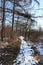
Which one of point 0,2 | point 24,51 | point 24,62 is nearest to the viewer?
point 24,62

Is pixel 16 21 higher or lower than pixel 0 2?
lower

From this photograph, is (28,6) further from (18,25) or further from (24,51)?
→ (24,51)

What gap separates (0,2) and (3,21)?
3.33ft

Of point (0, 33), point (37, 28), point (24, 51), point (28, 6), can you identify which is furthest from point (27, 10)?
point (24, 51)

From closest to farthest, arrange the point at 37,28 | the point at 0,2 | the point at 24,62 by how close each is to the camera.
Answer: the point at 24,62 < the point at 0,2 < the point at 37,28

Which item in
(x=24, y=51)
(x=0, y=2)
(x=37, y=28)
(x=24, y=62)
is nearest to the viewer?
(x=24, y=62)

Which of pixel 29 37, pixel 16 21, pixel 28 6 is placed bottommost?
pixel 29 37

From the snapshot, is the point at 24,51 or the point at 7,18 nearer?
the point at 24,51

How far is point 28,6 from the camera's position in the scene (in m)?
11.7

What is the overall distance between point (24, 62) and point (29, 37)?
5454 mm

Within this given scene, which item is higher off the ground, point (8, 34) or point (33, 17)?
point (33, 17)

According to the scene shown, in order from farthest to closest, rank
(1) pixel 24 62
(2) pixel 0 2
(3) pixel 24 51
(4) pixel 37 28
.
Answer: (4) pixel 37 28, (2) pixel 0 2, (3) pixel 24 51, (1) pixel 24 62

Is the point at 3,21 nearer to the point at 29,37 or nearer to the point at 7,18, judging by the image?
the point at 7,18

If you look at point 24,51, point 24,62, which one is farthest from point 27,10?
point 24,62
